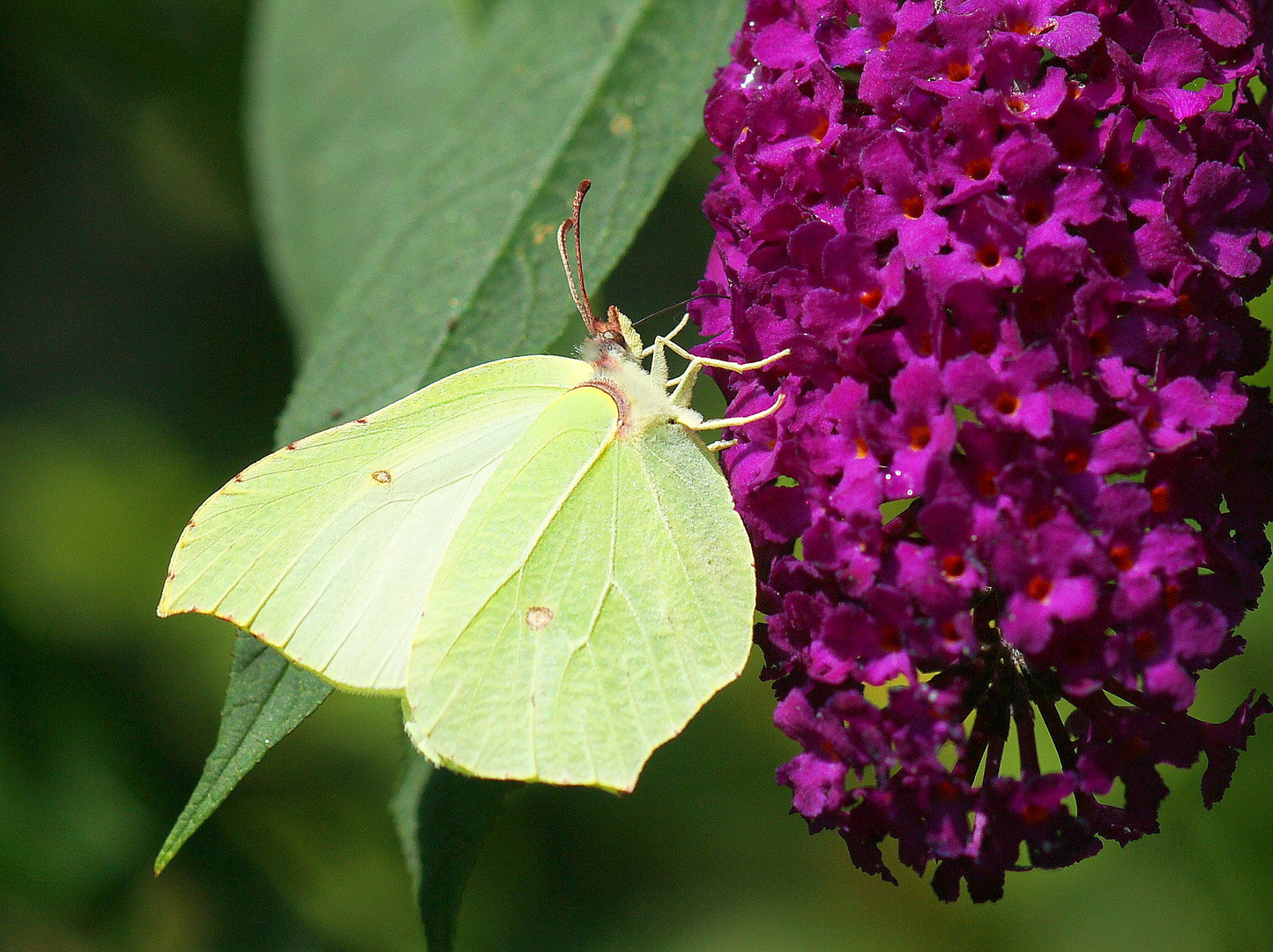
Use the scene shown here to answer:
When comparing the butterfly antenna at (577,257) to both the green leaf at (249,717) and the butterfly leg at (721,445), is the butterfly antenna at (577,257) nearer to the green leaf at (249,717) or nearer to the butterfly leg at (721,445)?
the butterfly leg at (721,445)

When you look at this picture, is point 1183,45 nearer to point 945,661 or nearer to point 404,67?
point 945,661

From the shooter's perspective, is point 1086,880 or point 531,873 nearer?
point 1086,880

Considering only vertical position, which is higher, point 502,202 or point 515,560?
point 502,202

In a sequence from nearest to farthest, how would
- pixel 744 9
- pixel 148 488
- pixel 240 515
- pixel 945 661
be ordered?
pixel 945 661, pixel 240 515, pixel 744 9, pixel 148 488

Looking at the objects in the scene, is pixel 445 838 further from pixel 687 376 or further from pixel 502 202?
pixel 502 202

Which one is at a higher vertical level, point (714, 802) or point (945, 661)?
point (945, 661)

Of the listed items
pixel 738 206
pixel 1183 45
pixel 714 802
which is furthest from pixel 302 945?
pixel 1183 45

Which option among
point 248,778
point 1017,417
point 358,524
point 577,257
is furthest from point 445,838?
point 248,778
